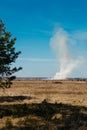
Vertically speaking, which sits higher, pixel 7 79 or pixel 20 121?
pixel 7 79

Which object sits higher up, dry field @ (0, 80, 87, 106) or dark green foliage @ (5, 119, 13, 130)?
dry field @ (0, 80, 87, 106)

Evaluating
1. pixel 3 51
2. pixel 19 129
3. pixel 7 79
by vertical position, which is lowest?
pixel 19 129

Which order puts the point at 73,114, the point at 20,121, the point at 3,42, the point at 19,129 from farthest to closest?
the point at 3,42
the point at 73,114
the point at 20,121
the point at 19,129

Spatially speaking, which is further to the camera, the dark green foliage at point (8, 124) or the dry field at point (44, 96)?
the dry field at point (44, 96)

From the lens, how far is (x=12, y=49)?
32000 millimetres

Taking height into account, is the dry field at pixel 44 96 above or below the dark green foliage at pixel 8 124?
above

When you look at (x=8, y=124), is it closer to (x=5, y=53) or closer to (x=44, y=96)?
(x=5, y=53)

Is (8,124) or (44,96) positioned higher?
(44,96)

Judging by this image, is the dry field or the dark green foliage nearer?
the dark green foliage

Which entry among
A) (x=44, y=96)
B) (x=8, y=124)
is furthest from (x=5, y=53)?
(x=44, y=96)

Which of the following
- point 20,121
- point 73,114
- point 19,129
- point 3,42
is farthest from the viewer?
point 3,42

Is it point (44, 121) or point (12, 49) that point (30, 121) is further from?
point (12, 49)

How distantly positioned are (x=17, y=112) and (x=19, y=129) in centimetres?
687

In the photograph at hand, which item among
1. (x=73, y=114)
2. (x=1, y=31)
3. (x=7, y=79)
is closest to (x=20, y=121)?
(x=73, y=114)
